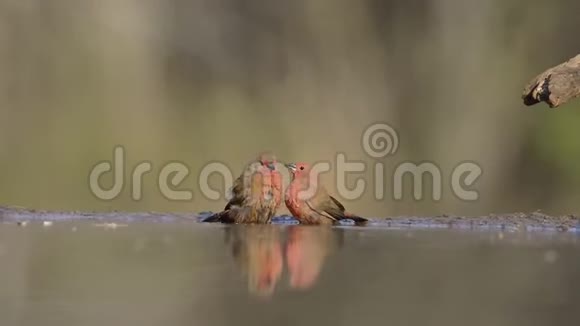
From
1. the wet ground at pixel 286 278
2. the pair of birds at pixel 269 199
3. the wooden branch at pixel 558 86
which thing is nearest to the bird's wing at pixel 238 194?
the pair of birds at pixel 269 199

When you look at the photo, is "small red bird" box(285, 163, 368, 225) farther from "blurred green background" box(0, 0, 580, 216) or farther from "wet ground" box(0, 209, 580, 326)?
"blurred green background" box(0, 0, 580, 216)

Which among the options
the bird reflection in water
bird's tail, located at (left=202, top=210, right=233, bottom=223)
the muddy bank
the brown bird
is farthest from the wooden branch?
bird's tail, located at (left=202, top=210, right=233, bottom=223)

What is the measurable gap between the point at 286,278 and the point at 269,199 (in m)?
0.88

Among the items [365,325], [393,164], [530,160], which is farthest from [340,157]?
[365,325]

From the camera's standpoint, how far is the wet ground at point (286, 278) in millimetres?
591

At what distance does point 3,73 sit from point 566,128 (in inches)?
63.4

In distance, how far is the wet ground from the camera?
1.94 feet

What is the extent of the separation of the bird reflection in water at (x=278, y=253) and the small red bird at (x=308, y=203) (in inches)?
8.3

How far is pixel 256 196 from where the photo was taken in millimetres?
1656

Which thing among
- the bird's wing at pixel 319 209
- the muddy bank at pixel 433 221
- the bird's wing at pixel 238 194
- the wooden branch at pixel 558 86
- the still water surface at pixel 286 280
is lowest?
the still water surface at pixel 286 280

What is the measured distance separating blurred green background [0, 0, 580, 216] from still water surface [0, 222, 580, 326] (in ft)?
3.53

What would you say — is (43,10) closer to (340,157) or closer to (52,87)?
(52,87)
